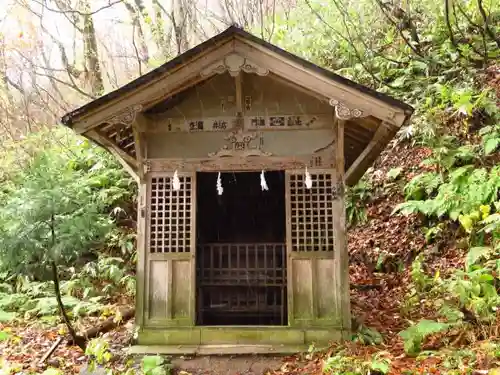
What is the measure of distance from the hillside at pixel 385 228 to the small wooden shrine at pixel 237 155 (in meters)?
0.62

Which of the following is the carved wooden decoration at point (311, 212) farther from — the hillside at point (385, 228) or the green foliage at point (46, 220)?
the green foliage at point (46, 220)

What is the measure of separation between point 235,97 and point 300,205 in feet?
6.28

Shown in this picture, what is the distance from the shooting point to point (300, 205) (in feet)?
24.0

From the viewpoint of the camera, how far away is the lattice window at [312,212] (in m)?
7.19

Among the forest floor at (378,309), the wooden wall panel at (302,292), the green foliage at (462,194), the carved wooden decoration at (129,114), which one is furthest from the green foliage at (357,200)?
the carved wooden decoration at (129,114)

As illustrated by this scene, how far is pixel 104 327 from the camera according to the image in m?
8.37

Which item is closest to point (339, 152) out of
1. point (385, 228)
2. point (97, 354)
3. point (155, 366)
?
point (155, 366)

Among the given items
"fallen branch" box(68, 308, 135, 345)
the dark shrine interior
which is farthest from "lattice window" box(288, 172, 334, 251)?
"fallen branch" box(68, 308, 135, 345)

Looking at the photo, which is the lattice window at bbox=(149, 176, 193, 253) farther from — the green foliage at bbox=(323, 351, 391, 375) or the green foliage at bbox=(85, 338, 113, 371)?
the green foliage at bbox=(323, 351, 391, 375)

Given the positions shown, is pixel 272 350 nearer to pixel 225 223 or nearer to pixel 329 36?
pixel 225 223

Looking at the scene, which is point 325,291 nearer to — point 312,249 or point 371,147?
point 312,249

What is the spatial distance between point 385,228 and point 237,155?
5.42m

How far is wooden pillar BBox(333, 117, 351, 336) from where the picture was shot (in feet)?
22.9

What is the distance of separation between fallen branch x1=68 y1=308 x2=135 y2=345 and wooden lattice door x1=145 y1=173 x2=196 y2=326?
1.53 m
